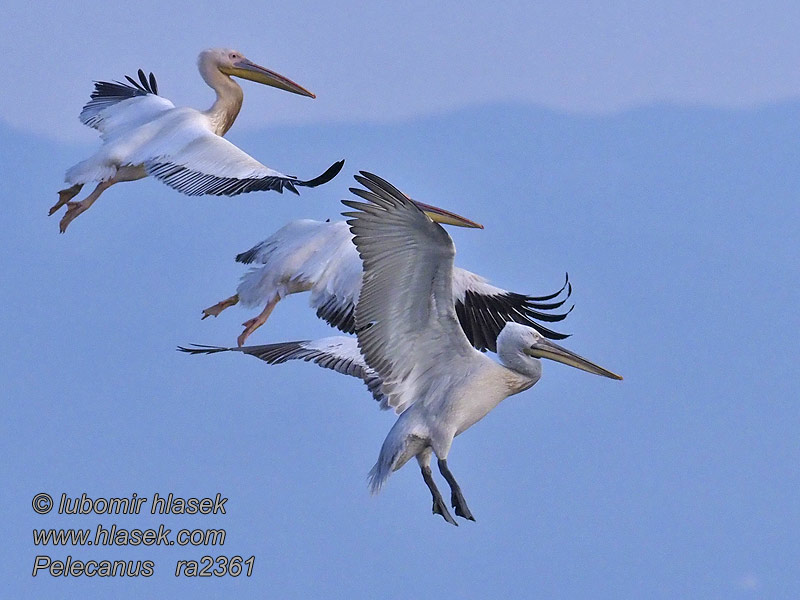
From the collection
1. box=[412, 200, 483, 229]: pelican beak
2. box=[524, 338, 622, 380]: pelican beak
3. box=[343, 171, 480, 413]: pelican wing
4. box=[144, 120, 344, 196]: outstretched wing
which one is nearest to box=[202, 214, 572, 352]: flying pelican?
box=[412, 200, 483, 229]: pelican beak

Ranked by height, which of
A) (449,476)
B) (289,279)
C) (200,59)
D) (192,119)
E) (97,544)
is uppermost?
(200,59)

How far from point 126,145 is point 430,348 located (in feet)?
12.6

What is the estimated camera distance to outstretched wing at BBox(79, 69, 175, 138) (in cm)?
1218

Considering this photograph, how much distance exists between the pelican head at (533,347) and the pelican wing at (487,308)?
1513mm

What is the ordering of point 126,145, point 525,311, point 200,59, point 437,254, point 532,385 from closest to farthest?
1. point 437,254
2. point 532,385
3. point 525,311
4. point 126,145
5. point 200,59

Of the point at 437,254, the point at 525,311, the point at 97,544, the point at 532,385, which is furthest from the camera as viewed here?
the point at 525,311

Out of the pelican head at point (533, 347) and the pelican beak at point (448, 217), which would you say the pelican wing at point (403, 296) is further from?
the pelican beak at point (448, 217)

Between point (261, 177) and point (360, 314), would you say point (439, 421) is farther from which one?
point (261, 177)

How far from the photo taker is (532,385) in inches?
344

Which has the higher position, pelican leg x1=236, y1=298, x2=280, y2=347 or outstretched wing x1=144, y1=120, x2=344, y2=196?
outstretched wing x1=144, y1=120, x2=344, y2=196

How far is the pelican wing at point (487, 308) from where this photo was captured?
10492mm

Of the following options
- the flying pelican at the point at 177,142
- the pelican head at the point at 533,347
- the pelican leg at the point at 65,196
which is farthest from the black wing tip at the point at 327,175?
the pelican leg at the point at 65,196

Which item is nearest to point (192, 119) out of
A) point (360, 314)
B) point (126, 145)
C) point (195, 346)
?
point (126, 145)

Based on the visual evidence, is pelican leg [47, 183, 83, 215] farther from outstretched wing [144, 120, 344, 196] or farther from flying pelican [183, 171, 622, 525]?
flying pelican [183, 171, 622, 525]
